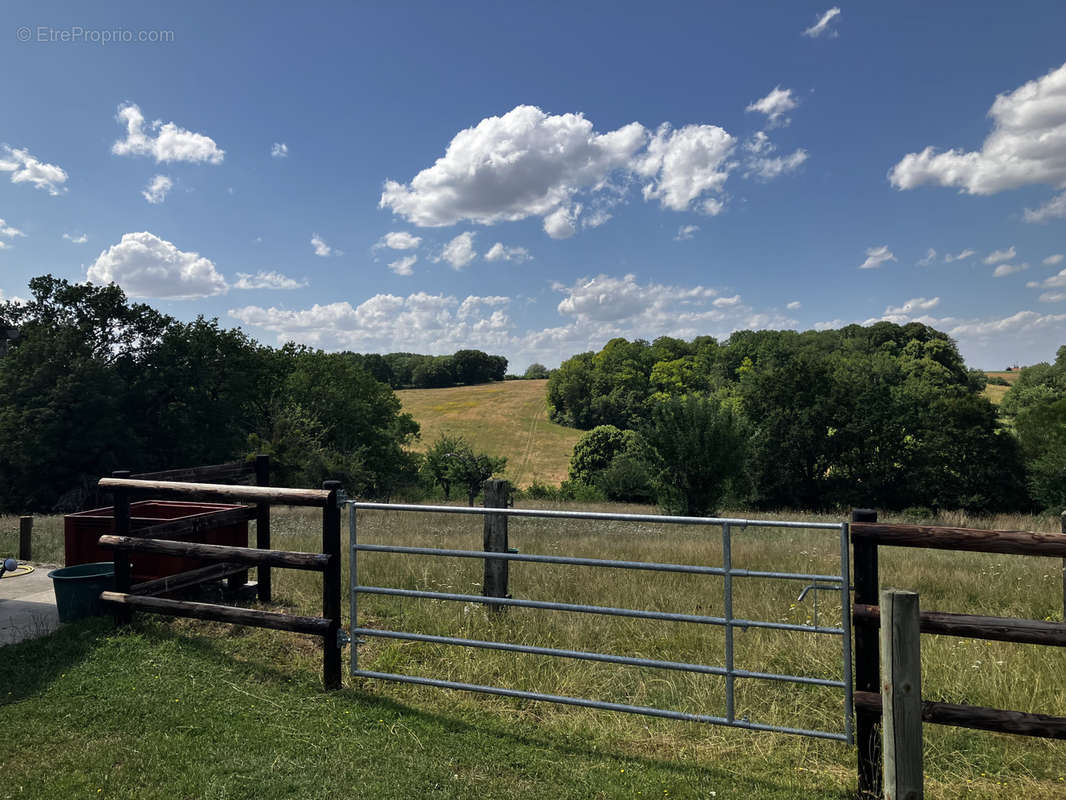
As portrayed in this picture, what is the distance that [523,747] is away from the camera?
13.4ft

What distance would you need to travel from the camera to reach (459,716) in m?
4.53

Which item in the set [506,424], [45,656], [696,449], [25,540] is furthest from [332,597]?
[506,424]

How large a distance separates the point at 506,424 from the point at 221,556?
75106mm

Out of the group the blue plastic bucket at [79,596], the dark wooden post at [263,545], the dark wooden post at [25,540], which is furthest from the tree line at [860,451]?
the blue plastic bucket at [79,596]

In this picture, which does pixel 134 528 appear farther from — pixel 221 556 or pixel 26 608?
pixel 221 556

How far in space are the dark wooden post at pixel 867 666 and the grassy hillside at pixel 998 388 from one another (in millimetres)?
83393

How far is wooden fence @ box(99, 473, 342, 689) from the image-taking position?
499cm

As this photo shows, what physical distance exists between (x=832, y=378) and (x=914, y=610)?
47.1 meters

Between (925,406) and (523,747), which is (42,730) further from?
(925,406)

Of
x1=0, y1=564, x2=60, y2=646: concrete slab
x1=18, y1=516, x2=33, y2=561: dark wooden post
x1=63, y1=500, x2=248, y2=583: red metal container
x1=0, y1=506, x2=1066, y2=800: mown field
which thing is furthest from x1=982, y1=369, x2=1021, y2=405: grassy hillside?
x1=0, y1=564, x2=60, y2=646: concrete slab

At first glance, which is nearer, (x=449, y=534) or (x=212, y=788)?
(x=212, y=788)

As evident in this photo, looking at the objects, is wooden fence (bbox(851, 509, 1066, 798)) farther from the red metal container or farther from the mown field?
the red metal container

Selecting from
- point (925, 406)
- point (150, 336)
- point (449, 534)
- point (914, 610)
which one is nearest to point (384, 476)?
point (150, 336)

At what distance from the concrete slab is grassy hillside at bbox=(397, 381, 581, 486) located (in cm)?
5051
